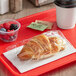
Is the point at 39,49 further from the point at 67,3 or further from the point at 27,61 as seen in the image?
the point at 67,3

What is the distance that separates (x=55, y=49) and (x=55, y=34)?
0.56 ft

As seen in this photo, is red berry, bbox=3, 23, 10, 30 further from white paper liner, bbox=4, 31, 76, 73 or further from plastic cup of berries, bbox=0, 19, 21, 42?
white paper liner, bbox=4, 31, 76, 73

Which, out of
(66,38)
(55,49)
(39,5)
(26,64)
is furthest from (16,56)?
(39,5)

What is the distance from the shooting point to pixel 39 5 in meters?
1.83

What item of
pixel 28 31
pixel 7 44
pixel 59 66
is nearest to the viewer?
pixel 59 66

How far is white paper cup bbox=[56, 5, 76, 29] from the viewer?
1.51 meters

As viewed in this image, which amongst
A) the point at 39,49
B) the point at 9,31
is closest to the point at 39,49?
the point at 39,49

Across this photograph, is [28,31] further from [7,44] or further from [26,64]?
[26,64]

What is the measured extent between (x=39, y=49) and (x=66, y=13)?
304 mm

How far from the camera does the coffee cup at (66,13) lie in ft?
4.86

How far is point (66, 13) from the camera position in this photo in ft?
4.99

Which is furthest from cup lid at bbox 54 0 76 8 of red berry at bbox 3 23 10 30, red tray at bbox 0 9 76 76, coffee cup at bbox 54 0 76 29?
red berry at bbox 3 23 10 30

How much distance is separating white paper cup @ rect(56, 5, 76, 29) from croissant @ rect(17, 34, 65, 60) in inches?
8.6

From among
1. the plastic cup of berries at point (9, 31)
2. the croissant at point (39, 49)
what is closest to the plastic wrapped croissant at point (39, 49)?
the croissant at point (39, 49)
